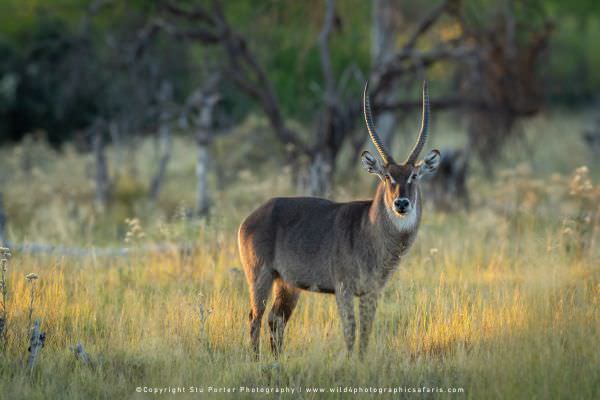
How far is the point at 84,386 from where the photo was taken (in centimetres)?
629

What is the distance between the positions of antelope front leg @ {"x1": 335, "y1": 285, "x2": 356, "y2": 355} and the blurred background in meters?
3.16

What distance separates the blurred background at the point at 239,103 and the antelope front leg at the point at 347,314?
10.4 ft

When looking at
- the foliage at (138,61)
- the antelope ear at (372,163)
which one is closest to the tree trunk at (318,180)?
the foliage at (138,61)

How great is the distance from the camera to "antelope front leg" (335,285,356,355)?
6.96 meters

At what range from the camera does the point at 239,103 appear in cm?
2523

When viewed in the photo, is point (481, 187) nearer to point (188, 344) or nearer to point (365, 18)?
point (365, 18)

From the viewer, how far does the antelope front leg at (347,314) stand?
696cm

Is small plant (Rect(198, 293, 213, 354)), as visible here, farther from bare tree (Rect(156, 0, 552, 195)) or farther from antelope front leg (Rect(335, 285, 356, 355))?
bare tree (Rect(156, 0, 552, 195))

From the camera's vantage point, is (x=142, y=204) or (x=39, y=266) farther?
(x=142, y=204)

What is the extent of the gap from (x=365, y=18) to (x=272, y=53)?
12.6ft

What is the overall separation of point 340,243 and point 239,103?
1824cm

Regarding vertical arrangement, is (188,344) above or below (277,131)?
below

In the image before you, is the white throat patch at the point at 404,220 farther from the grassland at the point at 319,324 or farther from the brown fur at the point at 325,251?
the grassland at the point at 319,324

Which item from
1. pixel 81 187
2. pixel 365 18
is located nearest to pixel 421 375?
pixel 81 187
